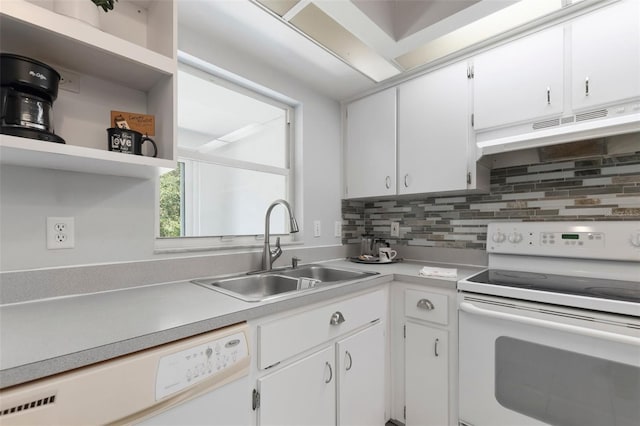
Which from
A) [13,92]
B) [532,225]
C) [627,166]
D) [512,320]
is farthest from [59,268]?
[627,166]

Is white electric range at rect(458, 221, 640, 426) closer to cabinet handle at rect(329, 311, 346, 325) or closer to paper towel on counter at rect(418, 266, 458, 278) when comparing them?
paper towel on counter at rect(418, 266, 458, 278)

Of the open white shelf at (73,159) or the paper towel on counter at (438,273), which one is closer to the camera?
the open white shelf at (73,159)

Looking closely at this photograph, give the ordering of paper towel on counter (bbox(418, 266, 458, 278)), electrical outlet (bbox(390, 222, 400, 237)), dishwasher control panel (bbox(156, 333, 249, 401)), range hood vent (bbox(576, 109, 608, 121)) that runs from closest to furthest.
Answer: dishwasher control panel (bbox(156, 333, 249, 401)) → range hood vent (bbox(576, 109, 608, 121)) → paper towel on counter (bbox(418, 266, 458, 278)) → electrical outlet (bbox(390, 222, 400, 237))

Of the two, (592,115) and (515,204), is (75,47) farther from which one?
(515,204)

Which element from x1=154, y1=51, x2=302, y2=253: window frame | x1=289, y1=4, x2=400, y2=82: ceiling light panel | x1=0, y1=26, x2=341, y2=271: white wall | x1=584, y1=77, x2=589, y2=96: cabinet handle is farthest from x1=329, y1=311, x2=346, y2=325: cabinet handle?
x1=584, y1=77, x2=589, y2=96: cabinet handle

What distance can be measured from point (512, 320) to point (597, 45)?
135 centimetres

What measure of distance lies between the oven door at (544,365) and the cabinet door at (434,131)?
0.79m

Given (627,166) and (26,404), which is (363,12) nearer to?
(627,166)

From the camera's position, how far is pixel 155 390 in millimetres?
744

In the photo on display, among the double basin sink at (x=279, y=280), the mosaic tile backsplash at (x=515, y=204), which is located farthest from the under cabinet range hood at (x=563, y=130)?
the double basin sink at (x=279, y=280)

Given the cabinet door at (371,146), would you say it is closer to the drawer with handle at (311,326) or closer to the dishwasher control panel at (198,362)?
the drawer with handle at (311,326)

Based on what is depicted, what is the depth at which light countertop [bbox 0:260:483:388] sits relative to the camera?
2.07ft

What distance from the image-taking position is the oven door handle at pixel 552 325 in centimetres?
101

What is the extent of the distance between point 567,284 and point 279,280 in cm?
142
